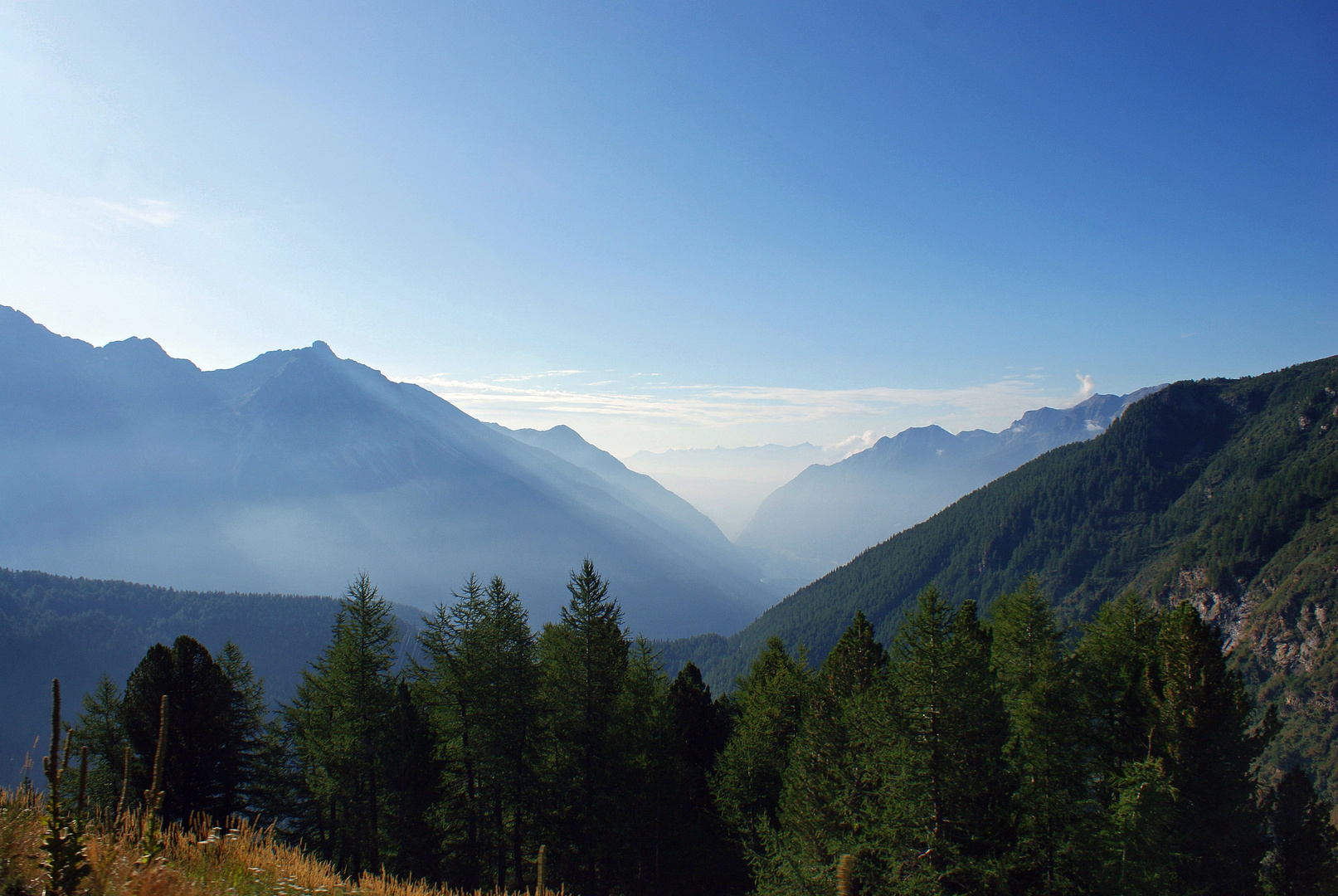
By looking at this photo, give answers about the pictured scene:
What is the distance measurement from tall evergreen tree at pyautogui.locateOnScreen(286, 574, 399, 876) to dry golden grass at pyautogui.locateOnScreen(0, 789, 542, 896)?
11.9 meters

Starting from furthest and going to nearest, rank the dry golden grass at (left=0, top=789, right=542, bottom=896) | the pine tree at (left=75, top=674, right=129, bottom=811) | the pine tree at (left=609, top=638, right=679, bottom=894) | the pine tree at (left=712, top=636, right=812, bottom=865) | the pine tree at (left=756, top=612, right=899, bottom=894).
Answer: the pine tree at (left=712, top=636, right=812, bottom=865) → the pine tree at (left=609, top=638, right=679, bottom=894) → the pine tree at (left=75, top=674, right=129, bottom=811) → the pine tree at (left=756, top=612, right=899, bottom=894) → the dry golden grass at (left=0, top=789, right=542, bottom=896)

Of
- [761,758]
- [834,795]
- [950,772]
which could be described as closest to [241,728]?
[761,758]

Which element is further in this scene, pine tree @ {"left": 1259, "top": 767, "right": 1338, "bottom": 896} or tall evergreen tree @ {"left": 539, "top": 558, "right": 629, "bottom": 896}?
tall evergreen tree @ {"left": 539, "top": 558, "right": 629, "bottom": 896}

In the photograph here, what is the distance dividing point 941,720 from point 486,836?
19030 millimetres

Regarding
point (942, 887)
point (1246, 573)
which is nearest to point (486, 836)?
point (942, 887)

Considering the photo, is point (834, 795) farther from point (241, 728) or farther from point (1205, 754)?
point (241, 728)

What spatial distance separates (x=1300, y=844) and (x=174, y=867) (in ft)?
114

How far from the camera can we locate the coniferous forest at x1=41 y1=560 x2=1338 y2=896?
16.3 meters

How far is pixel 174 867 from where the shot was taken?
8406 mm

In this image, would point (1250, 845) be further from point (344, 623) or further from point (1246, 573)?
point (1246, 573)

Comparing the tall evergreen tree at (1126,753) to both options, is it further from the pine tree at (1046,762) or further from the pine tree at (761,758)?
the pine tree at (761,758)

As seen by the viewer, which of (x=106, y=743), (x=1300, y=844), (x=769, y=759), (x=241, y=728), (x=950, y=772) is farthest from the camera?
(x=241, y=728)

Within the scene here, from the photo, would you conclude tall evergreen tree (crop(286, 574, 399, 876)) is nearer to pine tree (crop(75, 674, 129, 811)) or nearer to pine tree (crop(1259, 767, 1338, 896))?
pine tree (crop(75, 674, 129, 811))

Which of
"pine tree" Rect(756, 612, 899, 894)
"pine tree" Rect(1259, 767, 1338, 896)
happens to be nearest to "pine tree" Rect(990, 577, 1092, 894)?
"pine tree" Rect(756, 612, 899, 894)
